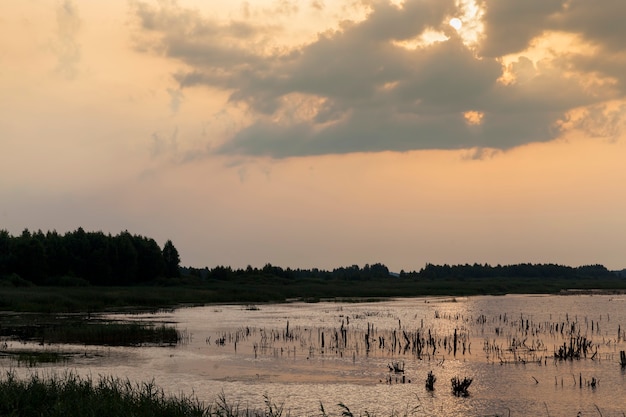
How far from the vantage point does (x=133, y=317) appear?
59.1m

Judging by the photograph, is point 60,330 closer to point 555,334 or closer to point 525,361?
point 525,361

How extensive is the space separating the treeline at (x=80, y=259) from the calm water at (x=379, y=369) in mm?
64716

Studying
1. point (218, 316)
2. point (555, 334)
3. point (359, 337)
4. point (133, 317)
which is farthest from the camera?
point (218, 316)

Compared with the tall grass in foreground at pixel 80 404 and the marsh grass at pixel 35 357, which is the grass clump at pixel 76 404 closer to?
A: the tall grass in foreground at pixel 80 404

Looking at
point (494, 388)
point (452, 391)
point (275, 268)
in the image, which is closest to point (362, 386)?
point (452, 391)

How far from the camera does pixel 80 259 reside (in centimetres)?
11531

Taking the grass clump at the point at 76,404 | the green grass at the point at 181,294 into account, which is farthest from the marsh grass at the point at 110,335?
the green grass at the point at 181,294

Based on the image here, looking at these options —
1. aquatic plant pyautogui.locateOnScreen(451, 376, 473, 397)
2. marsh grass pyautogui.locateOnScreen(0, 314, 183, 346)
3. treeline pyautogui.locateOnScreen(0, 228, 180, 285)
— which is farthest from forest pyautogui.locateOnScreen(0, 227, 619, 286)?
aquatic plant pyautogui.locateOnScreen(451, 376, 473, 397)

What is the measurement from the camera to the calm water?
79.1 feet

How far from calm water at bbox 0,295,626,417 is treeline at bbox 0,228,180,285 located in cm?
6472

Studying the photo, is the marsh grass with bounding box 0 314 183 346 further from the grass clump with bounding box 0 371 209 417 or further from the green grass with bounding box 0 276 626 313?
the grass clump with bounding box 0 371 209 417

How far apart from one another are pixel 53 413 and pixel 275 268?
150712 millimetres

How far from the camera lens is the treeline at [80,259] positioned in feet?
346

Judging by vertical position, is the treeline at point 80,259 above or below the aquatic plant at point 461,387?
above
